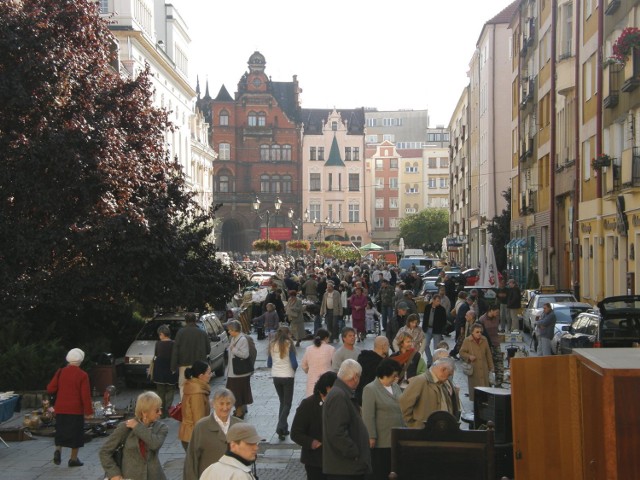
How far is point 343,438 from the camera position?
8242mm

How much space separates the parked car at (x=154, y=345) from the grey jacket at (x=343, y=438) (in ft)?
33.5

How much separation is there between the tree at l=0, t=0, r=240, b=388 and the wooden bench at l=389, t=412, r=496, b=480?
11672 mm

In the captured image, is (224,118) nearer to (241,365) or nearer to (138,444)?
(241,365)

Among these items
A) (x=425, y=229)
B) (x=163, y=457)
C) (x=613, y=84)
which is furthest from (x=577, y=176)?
(x=425, y=229)

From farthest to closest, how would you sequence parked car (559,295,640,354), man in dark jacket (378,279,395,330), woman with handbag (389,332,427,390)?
1. man in dark jacket (378,279,395,330)
2. parked car (559,295,640,354)
3. woman with handbag (389,332,427,390)

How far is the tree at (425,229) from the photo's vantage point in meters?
107

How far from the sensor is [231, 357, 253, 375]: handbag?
14414mm

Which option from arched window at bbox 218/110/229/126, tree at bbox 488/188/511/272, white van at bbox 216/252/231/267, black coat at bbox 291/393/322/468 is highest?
arched window at bbox 218/110/229/126

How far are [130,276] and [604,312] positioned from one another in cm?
902

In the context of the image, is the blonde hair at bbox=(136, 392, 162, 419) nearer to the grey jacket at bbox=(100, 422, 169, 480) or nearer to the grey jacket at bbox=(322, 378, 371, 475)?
the grey jacket at bbox=(100, 422, 169, 480)

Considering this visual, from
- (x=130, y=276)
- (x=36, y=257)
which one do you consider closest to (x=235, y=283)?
(x=130, y=276)

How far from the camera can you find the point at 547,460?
27.6 feet

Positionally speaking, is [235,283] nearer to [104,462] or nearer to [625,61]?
[625,61]

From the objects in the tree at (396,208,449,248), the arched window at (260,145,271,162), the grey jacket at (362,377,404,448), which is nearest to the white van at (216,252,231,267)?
the grey jacket at (362,377,404,448)
